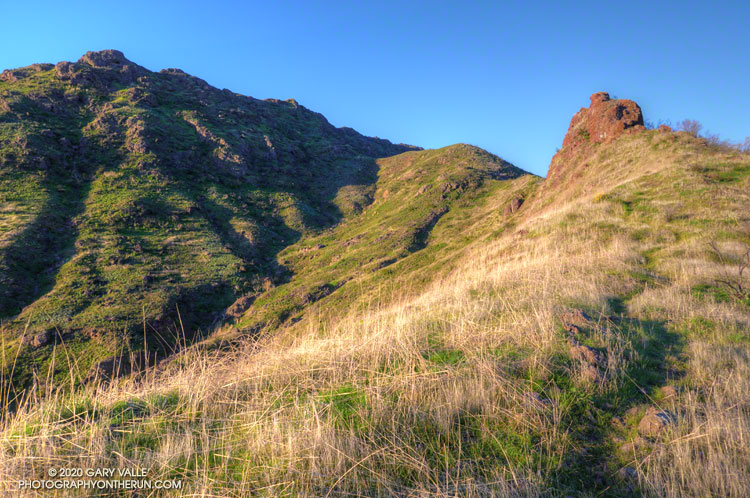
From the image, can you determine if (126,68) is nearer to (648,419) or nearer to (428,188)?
(428,188)

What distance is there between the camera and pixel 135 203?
44.9m

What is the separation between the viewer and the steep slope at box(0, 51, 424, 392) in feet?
96.2

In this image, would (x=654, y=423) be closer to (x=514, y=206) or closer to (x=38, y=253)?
(x=514, y=206)

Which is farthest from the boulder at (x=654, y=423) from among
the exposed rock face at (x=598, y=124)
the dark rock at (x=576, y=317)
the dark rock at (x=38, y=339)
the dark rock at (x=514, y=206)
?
the dark rock at (x=38, y=339)

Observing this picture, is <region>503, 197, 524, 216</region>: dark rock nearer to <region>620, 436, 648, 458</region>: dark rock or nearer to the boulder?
the boulder

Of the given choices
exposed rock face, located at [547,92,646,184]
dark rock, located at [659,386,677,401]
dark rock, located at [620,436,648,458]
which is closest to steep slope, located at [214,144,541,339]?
exposed rock face, located at [547,92,646,184]

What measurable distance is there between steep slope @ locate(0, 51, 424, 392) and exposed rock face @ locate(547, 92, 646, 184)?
33860 mm

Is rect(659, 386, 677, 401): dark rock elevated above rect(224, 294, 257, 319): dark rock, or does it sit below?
above

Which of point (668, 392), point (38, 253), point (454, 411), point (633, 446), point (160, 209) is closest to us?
point (633, 446)

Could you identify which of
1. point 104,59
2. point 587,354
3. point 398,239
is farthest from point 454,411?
point 104,59

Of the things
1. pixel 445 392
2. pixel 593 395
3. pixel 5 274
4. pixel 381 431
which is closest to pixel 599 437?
pixel 593 395

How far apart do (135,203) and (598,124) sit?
5655 cm

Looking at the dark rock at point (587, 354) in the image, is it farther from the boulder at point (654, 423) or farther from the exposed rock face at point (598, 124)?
the exposed rock face at point (598, 124)

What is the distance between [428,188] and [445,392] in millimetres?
52306
